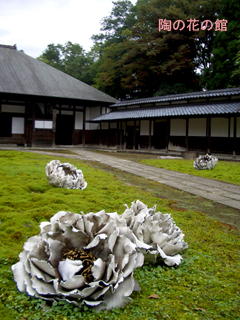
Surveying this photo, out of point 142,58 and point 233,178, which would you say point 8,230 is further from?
point 142,58

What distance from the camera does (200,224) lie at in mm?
3117

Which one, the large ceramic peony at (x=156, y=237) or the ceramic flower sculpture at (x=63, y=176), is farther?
the ceramic flower sculpture at (x=63, y=176)

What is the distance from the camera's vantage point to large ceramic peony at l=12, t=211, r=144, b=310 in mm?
1540

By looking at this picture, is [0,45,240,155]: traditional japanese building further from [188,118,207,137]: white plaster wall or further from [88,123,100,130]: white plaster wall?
[88,123,100,130]: white plaster wall

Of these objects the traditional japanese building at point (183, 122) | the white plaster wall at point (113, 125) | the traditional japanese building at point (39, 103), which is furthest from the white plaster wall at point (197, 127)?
the traditional japanese building at point (39, 103)

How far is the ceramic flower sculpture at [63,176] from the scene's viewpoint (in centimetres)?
426

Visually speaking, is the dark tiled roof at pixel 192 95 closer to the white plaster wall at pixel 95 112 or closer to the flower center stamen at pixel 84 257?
the white plaster wall at pixel 95 112

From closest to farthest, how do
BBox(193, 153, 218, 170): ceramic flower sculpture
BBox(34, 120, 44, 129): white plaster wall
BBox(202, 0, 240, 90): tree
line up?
BBox(193, 153, 218, 170): ceramic flower sculpture
BBox(34, 120, 44, 129): white plaster wall
BBox(202, 0, 240, 90): tree

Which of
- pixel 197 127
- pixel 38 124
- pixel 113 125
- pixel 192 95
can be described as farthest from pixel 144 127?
→ pixel 38 124

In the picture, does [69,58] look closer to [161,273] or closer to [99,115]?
[99,115]

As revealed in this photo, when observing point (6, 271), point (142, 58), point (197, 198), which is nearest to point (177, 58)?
point (142, 58)

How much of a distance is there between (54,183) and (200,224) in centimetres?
224

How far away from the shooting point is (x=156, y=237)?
2119 mm

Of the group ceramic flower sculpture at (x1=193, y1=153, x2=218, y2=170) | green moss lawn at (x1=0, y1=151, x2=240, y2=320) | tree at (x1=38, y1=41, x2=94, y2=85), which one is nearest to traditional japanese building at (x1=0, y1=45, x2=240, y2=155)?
ceramic flower sculpture at (x1=193, y1=153, x2=218, y2=170)
